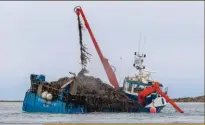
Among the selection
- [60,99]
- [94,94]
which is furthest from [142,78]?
[60,99]

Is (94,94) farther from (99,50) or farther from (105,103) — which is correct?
(99,50)

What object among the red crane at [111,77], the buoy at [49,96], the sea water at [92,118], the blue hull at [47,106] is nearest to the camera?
the sea water at [92,118]

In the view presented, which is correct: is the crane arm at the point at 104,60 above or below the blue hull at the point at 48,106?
above

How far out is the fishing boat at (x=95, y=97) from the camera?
215 feet

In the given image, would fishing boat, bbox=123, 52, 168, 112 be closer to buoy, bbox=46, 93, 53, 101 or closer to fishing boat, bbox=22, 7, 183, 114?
fishing boat, bbox=22, 7, 183, 114

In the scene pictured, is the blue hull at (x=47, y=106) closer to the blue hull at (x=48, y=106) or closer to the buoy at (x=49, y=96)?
the blue hull at (x=48, y=106)

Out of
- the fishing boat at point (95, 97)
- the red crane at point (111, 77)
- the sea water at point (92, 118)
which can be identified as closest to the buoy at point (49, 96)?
the fishing boat at point (95, 97)

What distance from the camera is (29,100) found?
67.1 m

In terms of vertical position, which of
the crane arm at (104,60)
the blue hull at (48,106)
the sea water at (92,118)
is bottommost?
the sea water at (92,118)

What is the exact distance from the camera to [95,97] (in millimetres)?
68438

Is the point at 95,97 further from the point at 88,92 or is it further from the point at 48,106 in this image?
the point at 48,106

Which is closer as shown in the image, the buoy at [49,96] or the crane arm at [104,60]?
the buoy at [49,96]

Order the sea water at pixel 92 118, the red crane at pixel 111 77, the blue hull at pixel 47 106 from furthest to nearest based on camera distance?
1. the red crane at pixel 111 77
2. the blue hull at pixel 47 106
3. the sea water at pixel 92 118

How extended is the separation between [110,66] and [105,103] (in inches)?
317
